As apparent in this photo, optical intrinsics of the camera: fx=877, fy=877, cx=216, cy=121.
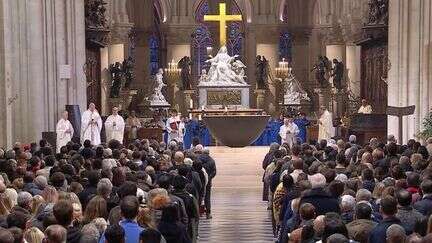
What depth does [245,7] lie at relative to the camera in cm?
4250

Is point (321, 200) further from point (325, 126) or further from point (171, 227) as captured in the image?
point (325, 126)

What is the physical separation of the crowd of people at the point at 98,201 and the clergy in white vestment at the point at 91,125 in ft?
25.0

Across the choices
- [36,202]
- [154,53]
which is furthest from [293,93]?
[36,202]

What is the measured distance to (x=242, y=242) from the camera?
12.9 m

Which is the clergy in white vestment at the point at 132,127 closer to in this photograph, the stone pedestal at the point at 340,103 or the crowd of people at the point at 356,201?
the stone pedestal at the point at 340,103

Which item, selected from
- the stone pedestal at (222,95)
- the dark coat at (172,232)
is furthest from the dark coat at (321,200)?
the stone pedestal at (222,95)

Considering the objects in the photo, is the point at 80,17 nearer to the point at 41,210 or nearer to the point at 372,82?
the point at 372,82

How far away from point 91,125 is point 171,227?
13.3 m

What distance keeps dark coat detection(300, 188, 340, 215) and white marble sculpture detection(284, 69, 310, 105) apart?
2711 cm

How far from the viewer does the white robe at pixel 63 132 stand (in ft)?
67.6

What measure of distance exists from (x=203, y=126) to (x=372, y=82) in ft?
18.9

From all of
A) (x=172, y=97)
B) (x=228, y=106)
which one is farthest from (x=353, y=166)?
(x=172, y=97)

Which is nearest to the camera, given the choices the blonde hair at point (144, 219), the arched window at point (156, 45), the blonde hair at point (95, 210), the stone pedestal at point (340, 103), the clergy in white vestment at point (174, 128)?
the blonde hair at point (144, 219)

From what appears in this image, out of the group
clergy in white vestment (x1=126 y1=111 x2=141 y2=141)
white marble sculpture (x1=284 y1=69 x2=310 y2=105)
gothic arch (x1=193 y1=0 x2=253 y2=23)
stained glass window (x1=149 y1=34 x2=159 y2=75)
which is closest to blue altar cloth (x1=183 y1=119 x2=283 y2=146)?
clergy in white vestment (x1=126 y1=111 x2=141 y2=141)
